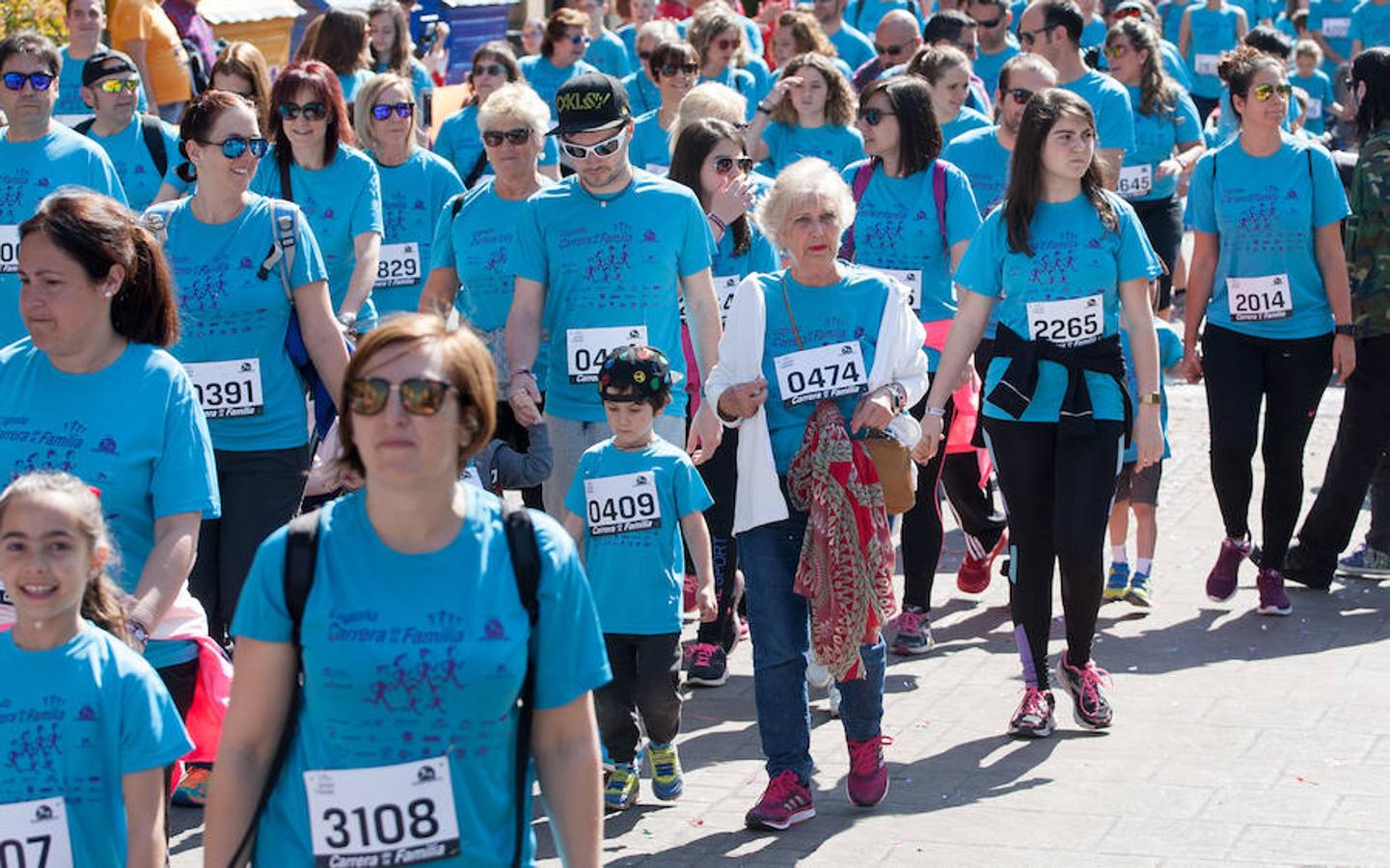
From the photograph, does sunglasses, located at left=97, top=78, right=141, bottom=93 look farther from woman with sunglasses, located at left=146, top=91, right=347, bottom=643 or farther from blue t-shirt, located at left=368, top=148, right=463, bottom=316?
woman with sunglasses, located at left=146, top=91, right=347, bottom=643

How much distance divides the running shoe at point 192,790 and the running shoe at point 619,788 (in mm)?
1174

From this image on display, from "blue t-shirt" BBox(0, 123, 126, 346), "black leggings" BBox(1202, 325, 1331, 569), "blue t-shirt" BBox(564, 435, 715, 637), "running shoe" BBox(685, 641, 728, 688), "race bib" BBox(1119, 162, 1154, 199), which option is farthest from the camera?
"race bib" BBox(1119, 162, 1154, 199)

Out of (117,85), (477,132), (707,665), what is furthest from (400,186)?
(707,665)

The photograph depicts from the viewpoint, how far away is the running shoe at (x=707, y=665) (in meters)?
7.80

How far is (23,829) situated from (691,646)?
13.5 feet

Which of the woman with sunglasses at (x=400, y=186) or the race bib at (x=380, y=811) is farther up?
the woman with sunglasses at (x=400, y=186)

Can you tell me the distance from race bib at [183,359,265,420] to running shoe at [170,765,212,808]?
105 centimetres

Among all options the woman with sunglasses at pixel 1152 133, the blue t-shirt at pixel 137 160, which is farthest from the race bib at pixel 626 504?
the woman with sunglasses at pixel 1152 133

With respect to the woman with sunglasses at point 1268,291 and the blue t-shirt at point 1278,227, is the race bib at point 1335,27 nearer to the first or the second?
the woman with sunglasses at point 1268,291

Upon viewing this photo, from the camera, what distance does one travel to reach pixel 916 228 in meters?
8.20

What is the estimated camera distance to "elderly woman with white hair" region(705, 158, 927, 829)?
614cm

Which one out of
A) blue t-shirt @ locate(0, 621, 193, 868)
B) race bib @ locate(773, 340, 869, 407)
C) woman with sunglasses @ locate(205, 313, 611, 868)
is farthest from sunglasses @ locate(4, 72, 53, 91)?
woman with sunglasses @ locate(205, 313, 611, 868)

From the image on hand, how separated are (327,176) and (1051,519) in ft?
9.56

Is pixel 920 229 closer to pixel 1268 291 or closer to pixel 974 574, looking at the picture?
pixel 1268 291
